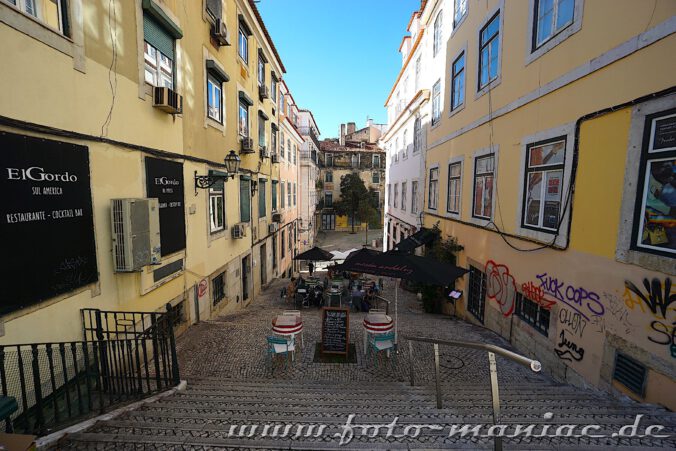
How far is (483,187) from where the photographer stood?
30.4 ft

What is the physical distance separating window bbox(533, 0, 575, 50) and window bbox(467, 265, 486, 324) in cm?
599

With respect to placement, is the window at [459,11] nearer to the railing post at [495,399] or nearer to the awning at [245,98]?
the awning at [245,98]

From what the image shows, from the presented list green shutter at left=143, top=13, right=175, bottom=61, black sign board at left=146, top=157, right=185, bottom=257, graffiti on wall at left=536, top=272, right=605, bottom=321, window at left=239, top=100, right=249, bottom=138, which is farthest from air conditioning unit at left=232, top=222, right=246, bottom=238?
graffiti on wall at left=536, top=272, right=605, bottom=321

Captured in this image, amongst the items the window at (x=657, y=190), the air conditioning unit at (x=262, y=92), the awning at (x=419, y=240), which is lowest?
the awning at (x=419, y=240)

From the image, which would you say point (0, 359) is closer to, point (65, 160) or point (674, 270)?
point (65, 160)

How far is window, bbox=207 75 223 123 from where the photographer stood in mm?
9328

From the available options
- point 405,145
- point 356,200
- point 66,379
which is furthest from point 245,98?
point 356,200

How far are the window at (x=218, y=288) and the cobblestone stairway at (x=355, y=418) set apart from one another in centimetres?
508

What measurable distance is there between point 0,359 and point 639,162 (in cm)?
784

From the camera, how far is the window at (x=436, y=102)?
13.5 meters

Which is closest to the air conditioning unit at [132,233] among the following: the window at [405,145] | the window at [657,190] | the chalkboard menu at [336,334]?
the chalkboard menu at [336,334]

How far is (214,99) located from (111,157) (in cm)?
519

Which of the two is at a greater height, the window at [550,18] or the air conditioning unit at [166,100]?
the window at [550,18]

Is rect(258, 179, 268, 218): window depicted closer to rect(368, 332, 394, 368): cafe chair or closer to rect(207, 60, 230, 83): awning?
rect(207, 60, 230, 83): awning
